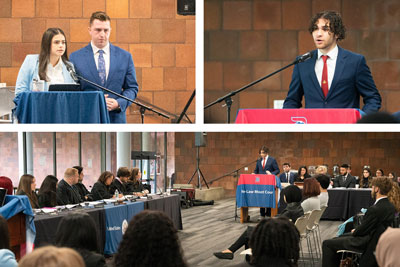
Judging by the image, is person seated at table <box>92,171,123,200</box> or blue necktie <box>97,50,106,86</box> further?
person seated at table <box>92,171,123,200</box>

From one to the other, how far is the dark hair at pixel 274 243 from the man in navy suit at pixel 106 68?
1.92 m

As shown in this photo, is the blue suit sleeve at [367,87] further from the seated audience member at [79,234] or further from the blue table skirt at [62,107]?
the seated audience member at [79,234]

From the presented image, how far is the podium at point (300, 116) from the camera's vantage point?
3488 mm

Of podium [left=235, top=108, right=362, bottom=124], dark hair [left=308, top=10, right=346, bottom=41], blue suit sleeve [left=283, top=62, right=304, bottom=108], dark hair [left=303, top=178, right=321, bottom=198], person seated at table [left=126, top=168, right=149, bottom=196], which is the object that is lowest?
person seated at table [left=126, top=168, right=149, bottom=196]

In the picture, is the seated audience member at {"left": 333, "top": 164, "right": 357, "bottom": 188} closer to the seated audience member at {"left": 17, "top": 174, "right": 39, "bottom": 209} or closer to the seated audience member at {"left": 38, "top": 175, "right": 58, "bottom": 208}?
the seated audience member at {"left": 38, "top": 175, "right": 58, "bottom": 208}

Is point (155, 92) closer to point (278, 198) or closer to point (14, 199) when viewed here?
point (14, 199)

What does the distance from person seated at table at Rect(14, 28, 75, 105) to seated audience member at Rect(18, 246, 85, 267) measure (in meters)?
2.38

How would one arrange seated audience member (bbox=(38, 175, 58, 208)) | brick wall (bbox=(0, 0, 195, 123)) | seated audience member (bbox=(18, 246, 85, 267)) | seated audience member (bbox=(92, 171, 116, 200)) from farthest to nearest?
seated audience member (bbox=(92, 171, 116, 200)), seated audience member (bbox=(38, 175, 58, 208)), brick wall (bbox=(0, 0, 195, 123)), seated audience member (bbox=(18, 246, 85, 267))

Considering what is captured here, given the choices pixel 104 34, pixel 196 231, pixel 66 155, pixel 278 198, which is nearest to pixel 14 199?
pixel 104 34

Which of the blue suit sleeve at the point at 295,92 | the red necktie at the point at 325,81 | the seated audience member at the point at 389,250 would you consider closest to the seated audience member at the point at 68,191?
the blue suit sleeve at the point at 295,92

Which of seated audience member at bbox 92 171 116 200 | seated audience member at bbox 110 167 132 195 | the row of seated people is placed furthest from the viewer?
seated audience member at bbox 110 167 132 195

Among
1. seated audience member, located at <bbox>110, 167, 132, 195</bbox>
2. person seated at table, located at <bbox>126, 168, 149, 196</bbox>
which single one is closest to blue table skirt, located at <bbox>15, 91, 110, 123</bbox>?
seated audience member, located at <bbox>110, 167, 132, 195</bbox>

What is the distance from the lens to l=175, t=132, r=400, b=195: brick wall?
49.9 ft

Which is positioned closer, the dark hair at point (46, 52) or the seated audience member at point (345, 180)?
the dark hair at point (46, 52)
